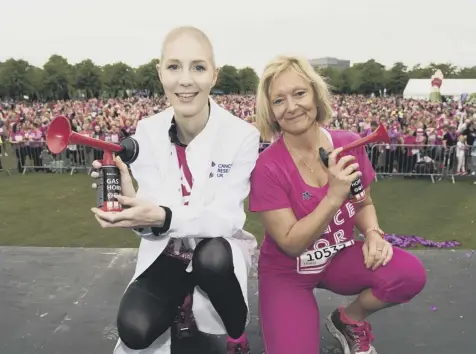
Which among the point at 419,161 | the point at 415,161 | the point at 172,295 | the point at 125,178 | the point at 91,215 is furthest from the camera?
the point at 415,161

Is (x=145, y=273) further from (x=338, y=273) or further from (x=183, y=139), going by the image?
(x=338, y=273)

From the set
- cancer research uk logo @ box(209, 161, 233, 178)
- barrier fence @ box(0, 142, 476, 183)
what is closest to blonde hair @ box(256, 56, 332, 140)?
cancer research uk logo @ box(209, 161, 233, 178)

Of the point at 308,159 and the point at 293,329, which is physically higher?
the point at 308,159

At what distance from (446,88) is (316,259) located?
43507mm

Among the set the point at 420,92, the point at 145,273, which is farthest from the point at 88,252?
the point at 420,92

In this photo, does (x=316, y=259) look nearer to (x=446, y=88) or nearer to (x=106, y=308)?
(x=106, y=308)

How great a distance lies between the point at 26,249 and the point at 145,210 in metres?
2.72

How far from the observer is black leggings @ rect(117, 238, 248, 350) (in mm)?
2082

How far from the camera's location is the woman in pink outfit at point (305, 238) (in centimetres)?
223

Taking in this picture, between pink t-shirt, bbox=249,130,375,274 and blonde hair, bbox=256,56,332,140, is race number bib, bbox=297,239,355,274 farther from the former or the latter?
blonde hair, bbox=256,56,332,140

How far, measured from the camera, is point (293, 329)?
2.25m

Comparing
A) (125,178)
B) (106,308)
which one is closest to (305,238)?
(125,178)

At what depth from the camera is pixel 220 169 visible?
7.16 feet

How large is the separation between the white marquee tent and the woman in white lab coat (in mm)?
41364
